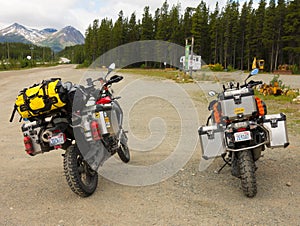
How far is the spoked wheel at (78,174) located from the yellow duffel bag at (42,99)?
551mm

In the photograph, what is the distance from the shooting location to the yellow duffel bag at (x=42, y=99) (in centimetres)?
299

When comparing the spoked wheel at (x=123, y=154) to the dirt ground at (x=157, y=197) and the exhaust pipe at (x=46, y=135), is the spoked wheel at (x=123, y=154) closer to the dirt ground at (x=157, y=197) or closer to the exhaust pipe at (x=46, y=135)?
the dirt ground at (x=157, y=197)

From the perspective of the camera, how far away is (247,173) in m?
3.12

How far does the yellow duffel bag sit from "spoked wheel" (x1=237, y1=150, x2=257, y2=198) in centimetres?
209

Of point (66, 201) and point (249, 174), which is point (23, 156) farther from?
point (249, 174)

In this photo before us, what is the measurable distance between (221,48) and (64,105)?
154ft

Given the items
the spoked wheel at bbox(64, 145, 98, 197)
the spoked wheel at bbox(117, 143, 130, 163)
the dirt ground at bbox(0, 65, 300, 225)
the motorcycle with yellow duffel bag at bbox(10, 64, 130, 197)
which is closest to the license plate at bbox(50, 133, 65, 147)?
the motorcycle with yellow duffel bag at bbox(10, 64, 130, 197)

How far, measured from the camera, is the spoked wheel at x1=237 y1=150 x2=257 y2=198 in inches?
123

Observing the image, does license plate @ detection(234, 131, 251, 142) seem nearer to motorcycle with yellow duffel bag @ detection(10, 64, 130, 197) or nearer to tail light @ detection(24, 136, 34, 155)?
motorcycle with yellow duffel bag @ detection(10, 64, 130, 197)

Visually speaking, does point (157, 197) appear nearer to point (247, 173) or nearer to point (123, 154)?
point (247, 173)

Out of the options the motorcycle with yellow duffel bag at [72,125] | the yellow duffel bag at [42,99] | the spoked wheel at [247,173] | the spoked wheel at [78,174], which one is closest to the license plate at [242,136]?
the spoked wheel at [247,173]

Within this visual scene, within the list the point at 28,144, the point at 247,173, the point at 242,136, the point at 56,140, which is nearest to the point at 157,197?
the point at 247,173

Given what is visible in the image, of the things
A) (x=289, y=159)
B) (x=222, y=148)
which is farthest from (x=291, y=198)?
(x=289, y=159)

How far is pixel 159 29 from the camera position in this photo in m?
48.8
